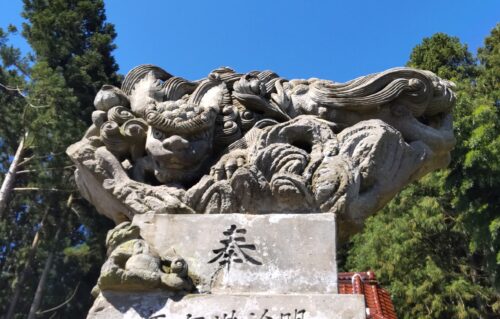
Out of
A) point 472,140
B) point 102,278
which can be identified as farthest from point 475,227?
point 102,278

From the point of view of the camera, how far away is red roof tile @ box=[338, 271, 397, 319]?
25.5 feet

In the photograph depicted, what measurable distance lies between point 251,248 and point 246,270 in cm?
12

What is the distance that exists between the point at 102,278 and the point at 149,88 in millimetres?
1309

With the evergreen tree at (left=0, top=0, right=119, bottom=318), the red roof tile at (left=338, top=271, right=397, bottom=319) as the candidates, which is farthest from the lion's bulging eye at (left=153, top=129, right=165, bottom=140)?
the evergreen tree at (left=0, top=0, right=119, bottom=318)

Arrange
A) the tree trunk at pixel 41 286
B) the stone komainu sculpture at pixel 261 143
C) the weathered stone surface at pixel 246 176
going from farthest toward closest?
1. the tree trunk at pixel 41 286
2. the stone komainu sculpture at pixel 261 143
3. the weathered stone surface at pixel 246 176

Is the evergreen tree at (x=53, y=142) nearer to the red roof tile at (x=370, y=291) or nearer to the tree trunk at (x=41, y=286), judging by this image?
the tree trunk at (x=41, y=286)

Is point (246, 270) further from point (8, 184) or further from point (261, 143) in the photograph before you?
point (8, 184)

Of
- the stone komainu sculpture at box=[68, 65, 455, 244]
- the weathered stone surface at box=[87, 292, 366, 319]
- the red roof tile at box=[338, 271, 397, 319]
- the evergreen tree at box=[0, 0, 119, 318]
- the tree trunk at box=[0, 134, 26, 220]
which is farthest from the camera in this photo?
the evergreen tree at box=[0, 0, 119, 318]

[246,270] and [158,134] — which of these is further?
[158,134]

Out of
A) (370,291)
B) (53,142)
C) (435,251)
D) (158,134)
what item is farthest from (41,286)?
(158,134)

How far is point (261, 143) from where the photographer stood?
279 centimetres

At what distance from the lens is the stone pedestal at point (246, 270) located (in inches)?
→ 84.7

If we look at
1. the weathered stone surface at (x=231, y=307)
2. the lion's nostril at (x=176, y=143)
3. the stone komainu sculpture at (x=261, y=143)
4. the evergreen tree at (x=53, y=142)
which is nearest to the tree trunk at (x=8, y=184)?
the evergreen tree at (x=53, y=142)

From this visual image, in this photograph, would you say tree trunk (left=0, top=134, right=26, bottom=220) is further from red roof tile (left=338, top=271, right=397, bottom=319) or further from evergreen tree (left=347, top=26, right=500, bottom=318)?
evergreen tree (left=347, top=26, right=500, bottom=318)
